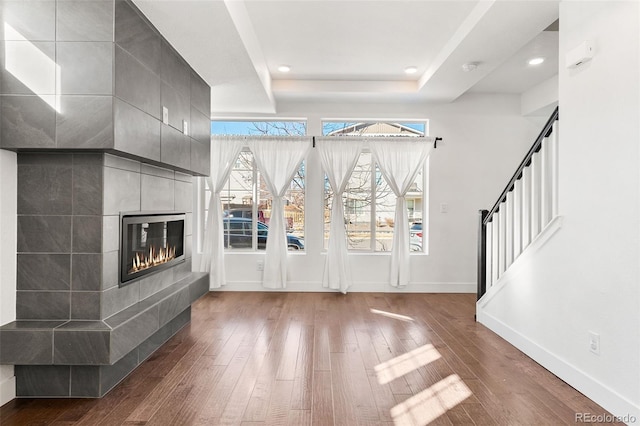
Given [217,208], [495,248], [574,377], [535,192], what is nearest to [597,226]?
[535,192]

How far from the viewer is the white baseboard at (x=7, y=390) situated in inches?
82.3

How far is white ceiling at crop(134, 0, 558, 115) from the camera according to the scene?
8.79ft

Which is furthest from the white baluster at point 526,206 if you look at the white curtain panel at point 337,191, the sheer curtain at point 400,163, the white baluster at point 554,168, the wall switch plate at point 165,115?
the wall switch plate at point 165,115

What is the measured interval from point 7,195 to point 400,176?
4.12 m

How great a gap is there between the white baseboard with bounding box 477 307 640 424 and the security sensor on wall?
2.00 m

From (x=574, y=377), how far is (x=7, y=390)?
139 inches

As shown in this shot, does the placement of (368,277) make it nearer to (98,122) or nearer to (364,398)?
(364,398)

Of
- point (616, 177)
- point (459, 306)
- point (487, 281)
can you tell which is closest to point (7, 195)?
point (616, 177)

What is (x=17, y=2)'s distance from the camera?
207 centimetres

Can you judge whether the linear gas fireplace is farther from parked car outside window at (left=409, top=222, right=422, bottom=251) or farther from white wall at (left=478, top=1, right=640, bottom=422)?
parked car outside window at (left=409, top=222, right=422, bottom=251)

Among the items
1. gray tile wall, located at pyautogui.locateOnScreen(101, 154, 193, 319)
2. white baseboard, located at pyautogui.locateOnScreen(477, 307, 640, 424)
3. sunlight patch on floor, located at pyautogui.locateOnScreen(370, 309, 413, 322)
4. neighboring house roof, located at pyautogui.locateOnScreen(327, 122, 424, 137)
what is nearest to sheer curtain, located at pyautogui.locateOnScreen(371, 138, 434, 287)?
neighboring house roof, located at pyautogui.locateOnScreen(327, 122, 424, 137)

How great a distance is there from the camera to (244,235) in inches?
203

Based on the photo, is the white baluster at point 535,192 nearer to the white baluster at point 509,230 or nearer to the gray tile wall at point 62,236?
the white baluster at point 509,230

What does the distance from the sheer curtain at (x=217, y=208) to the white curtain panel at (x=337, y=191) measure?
123 centimetres
